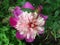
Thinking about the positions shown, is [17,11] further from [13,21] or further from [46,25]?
[46,25]

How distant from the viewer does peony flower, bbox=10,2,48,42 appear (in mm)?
1154

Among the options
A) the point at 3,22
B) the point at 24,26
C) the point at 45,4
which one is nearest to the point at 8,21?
the point at 3,22

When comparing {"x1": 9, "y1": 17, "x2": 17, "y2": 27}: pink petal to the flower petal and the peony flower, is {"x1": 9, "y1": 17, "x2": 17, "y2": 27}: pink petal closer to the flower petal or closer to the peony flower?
the peony flower

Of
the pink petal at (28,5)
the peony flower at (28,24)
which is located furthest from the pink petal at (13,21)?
the pink petal at (28,5)

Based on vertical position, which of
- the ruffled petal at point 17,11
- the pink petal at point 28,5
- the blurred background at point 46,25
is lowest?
the blurred background at point 46,25

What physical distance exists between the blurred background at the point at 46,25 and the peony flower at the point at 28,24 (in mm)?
40

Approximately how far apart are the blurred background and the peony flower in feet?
0.13

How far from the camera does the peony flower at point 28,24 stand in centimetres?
115

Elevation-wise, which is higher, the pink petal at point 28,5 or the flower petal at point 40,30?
the pink petal at point 28,5

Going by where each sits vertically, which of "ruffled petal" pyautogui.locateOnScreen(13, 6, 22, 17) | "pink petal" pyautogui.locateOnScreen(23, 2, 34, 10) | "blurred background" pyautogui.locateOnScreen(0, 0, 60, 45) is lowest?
"blurred background" pyautogui.locateOnScreen(0, 0, 60, 45)

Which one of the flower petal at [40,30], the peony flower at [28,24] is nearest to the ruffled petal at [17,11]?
the peony flower at [28,24]

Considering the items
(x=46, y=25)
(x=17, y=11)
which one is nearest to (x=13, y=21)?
(x=17, y=11)

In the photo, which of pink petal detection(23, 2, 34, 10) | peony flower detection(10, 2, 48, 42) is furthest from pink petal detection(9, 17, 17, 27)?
pink petal detection(23, 2, 34, 10)

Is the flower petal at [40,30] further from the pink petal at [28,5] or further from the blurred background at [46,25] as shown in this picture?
the pink petal at [28,5]
